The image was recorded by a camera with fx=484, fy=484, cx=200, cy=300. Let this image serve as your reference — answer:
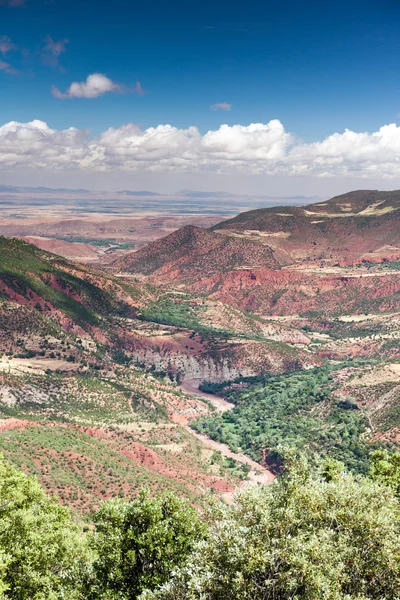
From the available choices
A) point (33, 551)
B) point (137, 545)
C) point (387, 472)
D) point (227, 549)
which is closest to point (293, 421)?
point (387, 472)

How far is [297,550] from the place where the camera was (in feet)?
56.1

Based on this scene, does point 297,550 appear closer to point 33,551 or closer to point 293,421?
point 33,551

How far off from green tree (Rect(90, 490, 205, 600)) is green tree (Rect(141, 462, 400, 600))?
3.21m

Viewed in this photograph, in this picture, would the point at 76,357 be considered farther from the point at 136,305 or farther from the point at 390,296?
the point at 390,296

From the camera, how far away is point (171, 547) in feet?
75.2

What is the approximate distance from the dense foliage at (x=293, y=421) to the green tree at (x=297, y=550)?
49.9 meters

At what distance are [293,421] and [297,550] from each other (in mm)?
79610

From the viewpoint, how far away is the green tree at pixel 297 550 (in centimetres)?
1650

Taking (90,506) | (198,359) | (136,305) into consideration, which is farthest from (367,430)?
(136,305)

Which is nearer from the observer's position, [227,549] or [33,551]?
[227,549]

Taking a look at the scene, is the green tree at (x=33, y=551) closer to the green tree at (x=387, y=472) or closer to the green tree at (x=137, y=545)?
the green tree at (x=137, y=545)

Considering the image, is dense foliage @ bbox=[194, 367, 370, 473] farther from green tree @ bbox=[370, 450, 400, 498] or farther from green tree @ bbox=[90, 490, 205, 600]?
green tree @ bbox=[90, 490, 205, 600]

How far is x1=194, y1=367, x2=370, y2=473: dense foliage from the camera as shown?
254 ft

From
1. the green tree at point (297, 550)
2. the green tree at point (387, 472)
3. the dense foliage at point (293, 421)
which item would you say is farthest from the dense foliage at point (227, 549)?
the dense foliage at point (293, 421)
